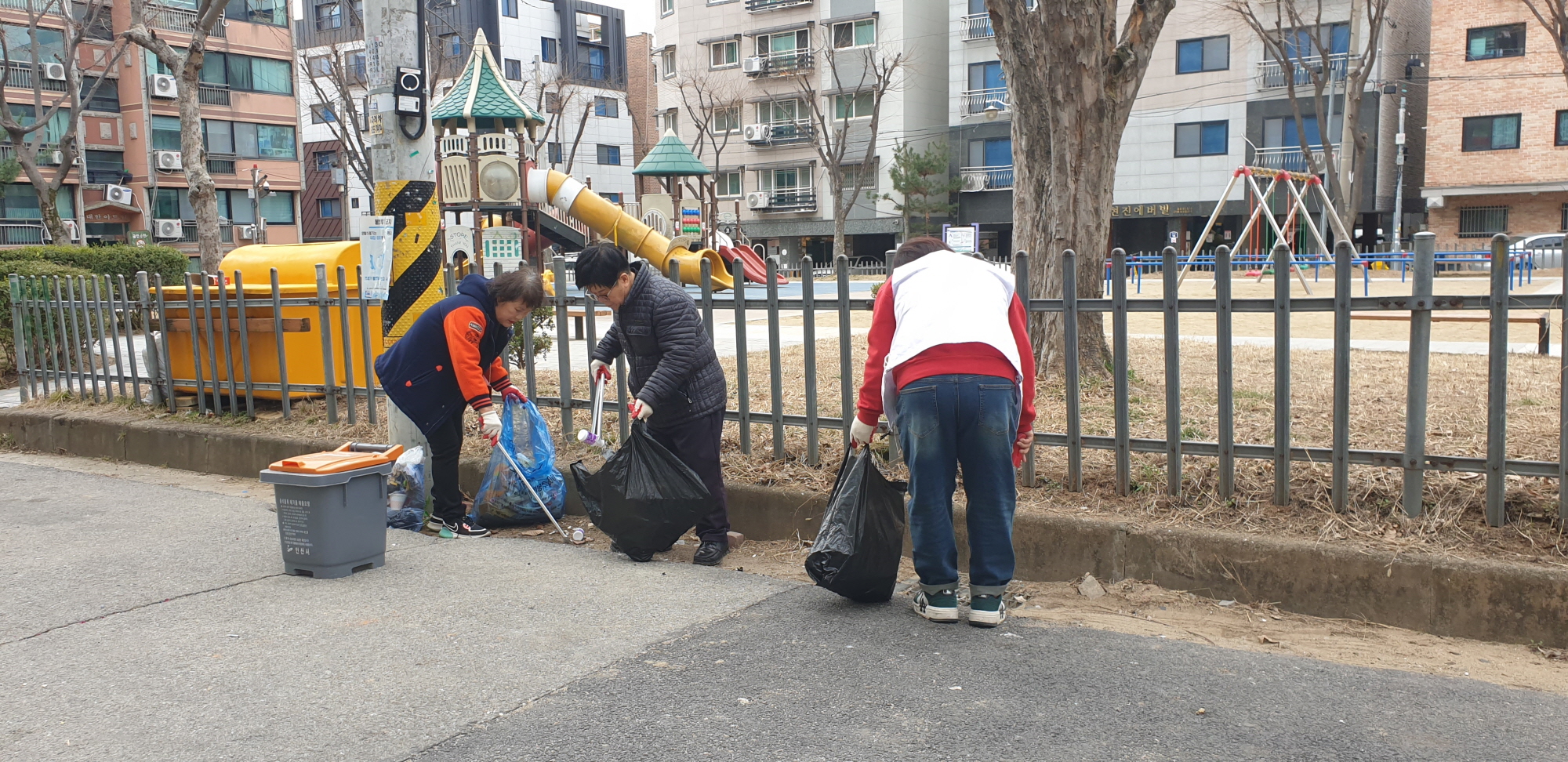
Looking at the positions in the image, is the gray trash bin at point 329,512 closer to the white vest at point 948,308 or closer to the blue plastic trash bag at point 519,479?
the blue plastic trash bag at point 519,479

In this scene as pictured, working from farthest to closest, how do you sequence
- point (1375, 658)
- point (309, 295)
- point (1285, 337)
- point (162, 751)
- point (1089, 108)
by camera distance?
point (309, 295) → point (1089, 108) → point (1285, 337) → point (1375, 658) → point (162, 751)

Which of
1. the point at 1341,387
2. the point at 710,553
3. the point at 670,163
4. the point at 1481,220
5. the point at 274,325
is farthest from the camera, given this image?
the point at 1481,220

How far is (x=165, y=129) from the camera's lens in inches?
1727

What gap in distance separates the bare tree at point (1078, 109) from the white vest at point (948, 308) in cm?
310

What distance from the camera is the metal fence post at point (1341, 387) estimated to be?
15.5 feet

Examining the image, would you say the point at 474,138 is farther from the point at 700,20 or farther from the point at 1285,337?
the point at 700,20

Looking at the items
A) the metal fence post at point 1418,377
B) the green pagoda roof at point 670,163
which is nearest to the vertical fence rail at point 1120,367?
the metal fence post at point 1418,377

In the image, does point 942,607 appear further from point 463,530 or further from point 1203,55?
point 1203,55

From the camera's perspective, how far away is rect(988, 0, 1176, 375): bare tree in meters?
7.40

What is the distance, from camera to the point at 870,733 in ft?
11.2

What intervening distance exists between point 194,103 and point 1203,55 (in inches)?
1317

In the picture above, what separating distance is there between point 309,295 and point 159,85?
40.4 meters

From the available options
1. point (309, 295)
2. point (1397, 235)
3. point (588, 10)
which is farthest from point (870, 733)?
point (588, 10)

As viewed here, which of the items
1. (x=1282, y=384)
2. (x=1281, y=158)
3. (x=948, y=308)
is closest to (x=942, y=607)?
(x=948, y=308)
